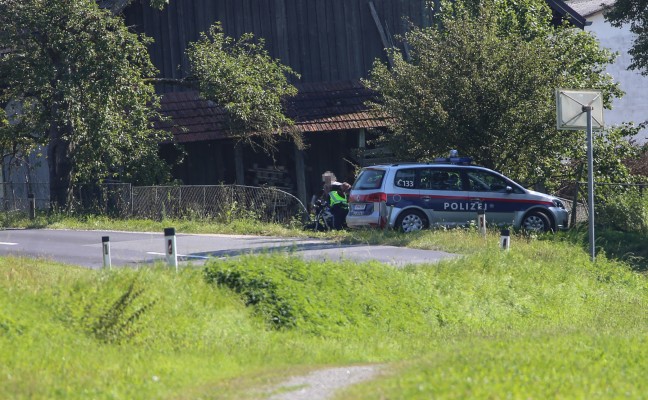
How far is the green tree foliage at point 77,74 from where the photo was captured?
26531mm

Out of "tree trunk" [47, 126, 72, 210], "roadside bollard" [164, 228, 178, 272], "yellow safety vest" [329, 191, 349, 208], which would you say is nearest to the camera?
"roadside bollard" [164, 228, 178, 272]

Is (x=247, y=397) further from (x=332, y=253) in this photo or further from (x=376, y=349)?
(x=332, y=253)

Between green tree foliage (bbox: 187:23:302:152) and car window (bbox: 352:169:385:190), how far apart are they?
789cm

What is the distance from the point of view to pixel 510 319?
1446cm

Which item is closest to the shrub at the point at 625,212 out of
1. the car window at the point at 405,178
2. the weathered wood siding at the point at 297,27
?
the car window at the point at 405,178

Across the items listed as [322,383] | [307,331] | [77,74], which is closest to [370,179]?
[77,74]

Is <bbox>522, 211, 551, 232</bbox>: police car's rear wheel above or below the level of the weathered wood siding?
below

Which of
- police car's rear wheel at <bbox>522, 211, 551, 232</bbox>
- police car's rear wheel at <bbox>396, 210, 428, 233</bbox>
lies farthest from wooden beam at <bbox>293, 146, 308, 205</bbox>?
police car's rear wheel at <bbox>522, 211, 551, 232</bbox>

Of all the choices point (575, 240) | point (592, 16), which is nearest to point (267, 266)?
point (575, 240)

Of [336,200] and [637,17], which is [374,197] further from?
[637,17]

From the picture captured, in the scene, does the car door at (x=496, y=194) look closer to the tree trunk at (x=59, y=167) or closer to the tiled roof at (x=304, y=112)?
the tiled roof at (x=304, y=112)

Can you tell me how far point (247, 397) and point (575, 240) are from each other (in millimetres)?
14214

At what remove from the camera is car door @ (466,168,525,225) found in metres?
23.1

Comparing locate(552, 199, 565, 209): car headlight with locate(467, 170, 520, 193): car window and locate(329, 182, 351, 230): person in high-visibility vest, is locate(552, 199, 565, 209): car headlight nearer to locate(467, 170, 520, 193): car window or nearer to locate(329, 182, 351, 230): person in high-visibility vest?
locate(467, 170, 520, 193): car window
